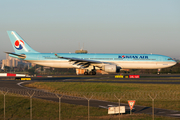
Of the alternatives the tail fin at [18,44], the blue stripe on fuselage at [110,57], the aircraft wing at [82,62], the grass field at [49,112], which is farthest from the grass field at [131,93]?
the tail fin at [18,44]

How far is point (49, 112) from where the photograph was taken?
21438 millimetres

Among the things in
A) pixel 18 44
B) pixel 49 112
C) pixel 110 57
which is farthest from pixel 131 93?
pixel 18 44

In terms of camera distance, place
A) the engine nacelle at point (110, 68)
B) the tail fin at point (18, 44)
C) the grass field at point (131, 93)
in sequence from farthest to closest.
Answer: the tail fin at point (18, 44), the engine nacelle at point (110, 68), the grass field at point (131, 93)

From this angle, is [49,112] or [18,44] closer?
[49,112]

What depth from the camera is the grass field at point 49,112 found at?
1928 cm

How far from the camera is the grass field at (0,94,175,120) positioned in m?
19.3

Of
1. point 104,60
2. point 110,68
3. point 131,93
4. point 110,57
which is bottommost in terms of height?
point 131,93

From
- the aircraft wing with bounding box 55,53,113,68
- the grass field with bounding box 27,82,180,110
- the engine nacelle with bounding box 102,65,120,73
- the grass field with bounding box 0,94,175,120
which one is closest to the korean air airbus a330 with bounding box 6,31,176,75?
the aircraft wing with bounding box 55,53,113,68

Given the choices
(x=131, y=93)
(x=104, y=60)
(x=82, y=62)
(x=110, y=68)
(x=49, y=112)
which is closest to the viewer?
(x=49, y=112)

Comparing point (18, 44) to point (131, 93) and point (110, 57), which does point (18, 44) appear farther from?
point (131, 93)

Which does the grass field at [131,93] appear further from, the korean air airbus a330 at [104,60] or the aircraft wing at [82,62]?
the korean air airbus a330 at [104,60]

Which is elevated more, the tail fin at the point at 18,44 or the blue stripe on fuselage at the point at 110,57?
the tail fin at the point at 18,44

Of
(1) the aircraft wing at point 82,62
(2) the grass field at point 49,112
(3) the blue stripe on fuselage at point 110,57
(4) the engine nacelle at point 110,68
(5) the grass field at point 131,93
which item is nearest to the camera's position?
(2) the grass field at point 49,112

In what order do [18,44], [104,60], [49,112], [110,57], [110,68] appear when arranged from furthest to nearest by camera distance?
[18,44]
[110,57]
[104,60]
[110,68]
[49,112]
